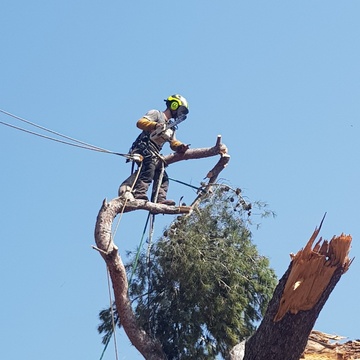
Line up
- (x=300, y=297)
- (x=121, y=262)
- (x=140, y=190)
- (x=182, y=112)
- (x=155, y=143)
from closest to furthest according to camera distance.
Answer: (x=300, y=297) → (x=121, y=262) → (x=140, y=190) → (x=155, y=143) → (x=182, y=112)

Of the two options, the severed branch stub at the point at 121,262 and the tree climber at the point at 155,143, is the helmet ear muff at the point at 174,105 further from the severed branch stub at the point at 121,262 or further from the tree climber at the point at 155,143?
the severed branch stub at the point at 121,262

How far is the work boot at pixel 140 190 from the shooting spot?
32.4ft

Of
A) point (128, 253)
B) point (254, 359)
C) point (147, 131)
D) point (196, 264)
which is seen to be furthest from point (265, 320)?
point (147, 131)

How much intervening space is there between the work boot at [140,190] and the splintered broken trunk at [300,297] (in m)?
3.37

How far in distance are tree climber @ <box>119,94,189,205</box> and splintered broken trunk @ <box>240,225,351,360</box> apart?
132 inches

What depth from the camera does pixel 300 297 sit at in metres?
6.69

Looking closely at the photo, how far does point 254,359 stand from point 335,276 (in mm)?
847

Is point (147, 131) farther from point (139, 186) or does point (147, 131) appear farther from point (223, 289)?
point (223, 289)

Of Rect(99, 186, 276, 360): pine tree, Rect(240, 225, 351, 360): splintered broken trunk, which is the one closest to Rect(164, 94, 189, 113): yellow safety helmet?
Rect(99, 186, 276, 360): pine tree

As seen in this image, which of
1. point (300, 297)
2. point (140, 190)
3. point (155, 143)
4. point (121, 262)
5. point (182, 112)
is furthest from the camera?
point (182, 112)

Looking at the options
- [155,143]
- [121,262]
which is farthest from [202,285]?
[155,143]

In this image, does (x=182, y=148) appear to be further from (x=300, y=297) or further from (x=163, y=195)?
(x=300, y=297)

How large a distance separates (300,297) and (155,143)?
3873 mm

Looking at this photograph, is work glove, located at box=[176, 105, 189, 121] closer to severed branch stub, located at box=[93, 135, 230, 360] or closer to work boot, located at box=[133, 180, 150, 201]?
work boot, located at box=[133, 180, 150, 201]
